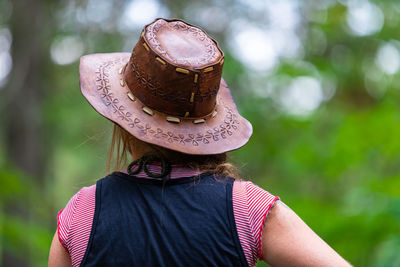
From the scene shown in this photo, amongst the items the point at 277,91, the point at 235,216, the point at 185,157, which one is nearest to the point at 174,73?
the point at 185,157

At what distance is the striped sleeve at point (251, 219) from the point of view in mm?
1471

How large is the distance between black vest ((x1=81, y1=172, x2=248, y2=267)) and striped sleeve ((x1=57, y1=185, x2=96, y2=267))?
0.02 meters

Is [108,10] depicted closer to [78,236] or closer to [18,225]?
[18,225]

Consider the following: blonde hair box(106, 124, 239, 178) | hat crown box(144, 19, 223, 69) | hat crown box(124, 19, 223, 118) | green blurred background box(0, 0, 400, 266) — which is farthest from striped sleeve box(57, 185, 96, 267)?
green blurred background box(0, 0, 400, 266)

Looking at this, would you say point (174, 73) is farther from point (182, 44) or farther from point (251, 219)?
point (251, 219)

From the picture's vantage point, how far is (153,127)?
62.4 inches

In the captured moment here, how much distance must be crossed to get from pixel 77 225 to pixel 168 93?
20.6 inches

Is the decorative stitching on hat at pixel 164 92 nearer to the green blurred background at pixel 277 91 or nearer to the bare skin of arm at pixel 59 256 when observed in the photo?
the bare skin of arm at pixel 59 256

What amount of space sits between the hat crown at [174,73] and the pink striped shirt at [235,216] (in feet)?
0.73

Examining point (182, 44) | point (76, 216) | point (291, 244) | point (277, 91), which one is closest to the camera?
point (291, 244)

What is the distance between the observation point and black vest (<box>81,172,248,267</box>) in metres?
1.48

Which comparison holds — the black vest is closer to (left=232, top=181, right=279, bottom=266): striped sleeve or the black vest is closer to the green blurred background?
(left=232, top=181, right=279, bottom=266): striped sleeve

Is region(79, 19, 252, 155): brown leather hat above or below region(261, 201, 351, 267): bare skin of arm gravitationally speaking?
above

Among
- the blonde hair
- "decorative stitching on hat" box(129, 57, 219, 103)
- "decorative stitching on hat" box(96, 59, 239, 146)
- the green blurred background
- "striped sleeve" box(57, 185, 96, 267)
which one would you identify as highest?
"decorative stitching on hat" box(129, 57, 219, 103)
